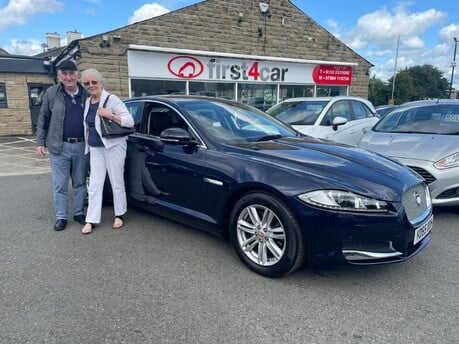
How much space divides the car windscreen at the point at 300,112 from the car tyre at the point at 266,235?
14.3 feet

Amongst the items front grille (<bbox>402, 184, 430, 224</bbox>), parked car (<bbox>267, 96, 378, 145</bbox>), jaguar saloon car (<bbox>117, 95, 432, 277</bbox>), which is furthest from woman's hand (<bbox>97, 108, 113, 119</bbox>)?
parked car (<bbox>267, 96, 378, 145</bbox>)

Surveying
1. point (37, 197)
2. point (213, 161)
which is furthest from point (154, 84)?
point (213, 161)

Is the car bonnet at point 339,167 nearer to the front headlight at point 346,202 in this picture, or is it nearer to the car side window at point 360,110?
the front headlight at point 346,202

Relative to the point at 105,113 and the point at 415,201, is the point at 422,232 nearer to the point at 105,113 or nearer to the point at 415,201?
the point at 415,201

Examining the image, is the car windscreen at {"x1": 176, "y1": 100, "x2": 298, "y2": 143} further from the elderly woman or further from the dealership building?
the dealership building

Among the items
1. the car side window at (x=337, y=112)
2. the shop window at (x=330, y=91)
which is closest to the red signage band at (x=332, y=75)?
the shop window at (x=330, y=91)

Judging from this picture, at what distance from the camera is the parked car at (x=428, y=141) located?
4.31 metres

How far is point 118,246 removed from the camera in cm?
374

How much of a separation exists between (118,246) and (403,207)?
8.80ft

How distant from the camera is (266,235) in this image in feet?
9.98

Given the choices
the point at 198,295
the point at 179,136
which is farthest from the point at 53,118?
the point at 198,295

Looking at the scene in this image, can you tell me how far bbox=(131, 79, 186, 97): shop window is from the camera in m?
12.1

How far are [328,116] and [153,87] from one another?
7.22 meters

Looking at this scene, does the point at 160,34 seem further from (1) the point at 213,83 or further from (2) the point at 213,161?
(2) the point at 213,161
